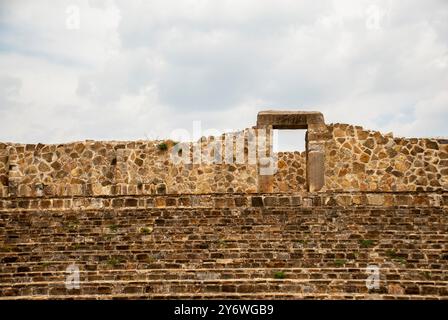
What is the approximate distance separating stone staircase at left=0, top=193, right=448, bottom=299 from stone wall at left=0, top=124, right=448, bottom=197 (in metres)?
2.15

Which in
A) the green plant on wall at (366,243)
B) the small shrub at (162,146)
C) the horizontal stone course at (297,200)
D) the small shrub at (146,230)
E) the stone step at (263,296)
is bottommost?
the stone step at (263,296)

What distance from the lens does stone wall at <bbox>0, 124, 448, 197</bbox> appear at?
696 inches

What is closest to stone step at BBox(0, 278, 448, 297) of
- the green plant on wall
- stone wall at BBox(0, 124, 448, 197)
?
the green plant on wall

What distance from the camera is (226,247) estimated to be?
12.8m

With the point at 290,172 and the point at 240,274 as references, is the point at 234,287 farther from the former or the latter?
the point at 290,172

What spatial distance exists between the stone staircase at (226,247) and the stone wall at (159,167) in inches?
84.8

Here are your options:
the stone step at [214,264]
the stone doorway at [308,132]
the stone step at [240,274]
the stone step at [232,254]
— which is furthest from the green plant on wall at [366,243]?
the stone doorway at [308,132]

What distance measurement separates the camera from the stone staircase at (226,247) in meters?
11.5

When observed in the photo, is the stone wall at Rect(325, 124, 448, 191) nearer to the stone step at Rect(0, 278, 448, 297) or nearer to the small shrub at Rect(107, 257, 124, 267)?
the stone step at Rect(0, 278, 448, 297)

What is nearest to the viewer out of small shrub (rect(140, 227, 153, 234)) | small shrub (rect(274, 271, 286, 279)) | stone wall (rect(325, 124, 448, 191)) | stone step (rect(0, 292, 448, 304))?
stone step (rect(0, 292, 448, 304))

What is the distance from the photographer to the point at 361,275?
38.2 feet

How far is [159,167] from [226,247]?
5.64 metres

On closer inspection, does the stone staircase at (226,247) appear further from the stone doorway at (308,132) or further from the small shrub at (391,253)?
the stone doorway at (308,132)

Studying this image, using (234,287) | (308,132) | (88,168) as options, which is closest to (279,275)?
(234,287)
